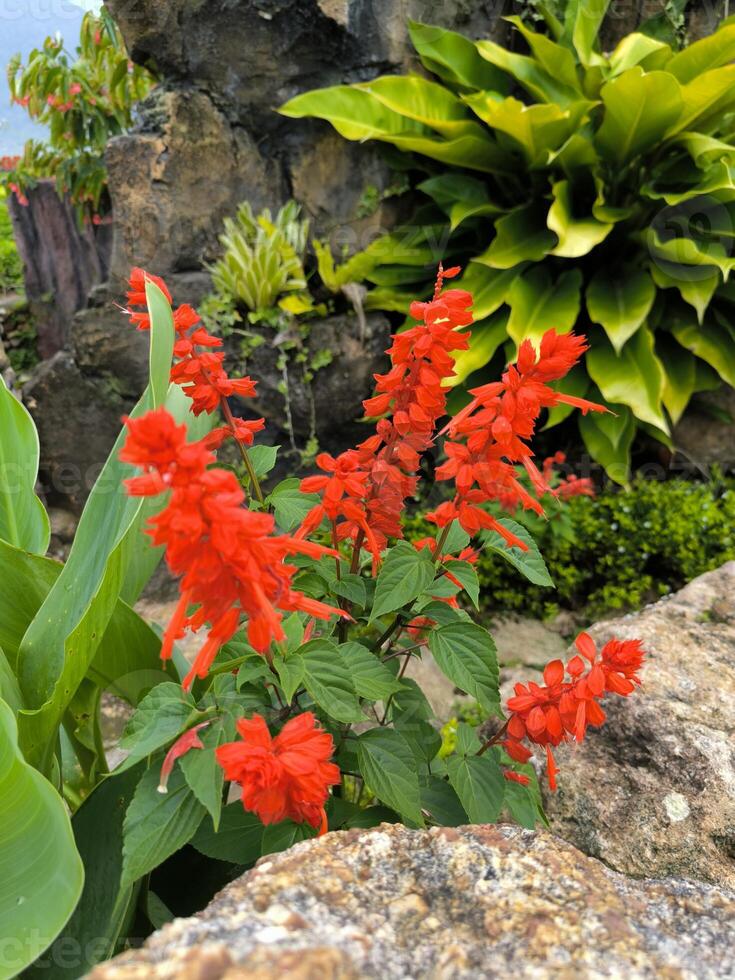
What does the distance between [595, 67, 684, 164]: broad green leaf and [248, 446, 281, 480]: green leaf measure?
2.50 m

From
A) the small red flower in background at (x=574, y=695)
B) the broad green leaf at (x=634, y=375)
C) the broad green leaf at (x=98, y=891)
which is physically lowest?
the broad green leaf at (x=98, y=891)

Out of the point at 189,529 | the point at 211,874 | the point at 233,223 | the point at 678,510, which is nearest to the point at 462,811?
the point at 211,874

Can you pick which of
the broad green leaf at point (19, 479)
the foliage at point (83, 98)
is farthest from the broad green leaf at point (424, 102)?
the broad green leaf at point (19, 479)

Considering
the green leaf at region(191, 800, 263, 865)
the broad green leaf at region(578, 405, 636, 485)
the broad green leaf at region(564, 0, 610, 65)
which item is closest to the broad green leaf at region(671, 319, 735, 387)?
the broad green leaf at region(578, 405, 636, 485)

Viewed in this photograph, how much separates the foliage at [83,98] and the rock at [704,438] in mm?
3227

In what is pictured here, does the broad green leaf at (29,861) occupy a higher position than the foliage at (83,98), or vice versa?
the foliage at (83,98)

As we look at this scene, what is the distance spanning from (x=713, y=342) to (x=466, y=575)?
2.72 metres

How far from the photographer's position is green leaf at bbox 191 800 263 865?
3.13 ft

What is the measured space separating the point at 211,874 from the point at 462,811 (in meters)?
0.45

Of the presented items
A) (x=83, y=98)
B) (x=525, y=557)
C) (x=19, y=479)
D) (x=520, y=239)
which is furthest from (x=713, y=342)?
(x=83, y=98)

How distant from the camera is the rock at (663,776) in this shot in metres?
1.11

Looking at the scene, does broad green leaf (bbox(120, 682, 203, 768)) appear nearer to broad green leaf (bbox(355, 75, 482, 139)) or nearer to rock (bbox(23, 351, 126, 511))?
rock (bbox(23, 351, 126, 511))

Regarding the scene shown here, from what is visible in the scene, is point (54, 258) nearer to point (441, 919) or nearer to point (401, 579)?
point (401, 579)

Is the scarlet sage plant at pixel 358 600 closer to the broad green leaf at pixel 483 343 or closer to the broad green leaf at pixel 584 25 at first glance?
the broad green leaf at pixel 483 343
